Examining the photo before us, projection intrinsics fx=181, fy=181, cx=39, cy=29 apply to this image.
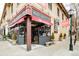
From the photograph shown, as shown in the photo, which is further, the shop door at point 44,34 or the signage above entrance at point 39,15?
the shop door at point 44,34

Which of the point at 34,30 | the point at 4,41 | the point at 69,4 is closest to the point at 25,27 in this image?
the point at 34,30

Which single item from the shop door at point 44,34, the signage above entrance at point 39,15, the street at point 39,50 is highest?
the signage above entrance at point 39,15

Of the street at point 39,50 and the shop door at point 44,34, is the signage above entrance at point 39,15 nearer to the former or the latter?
the shop door at point 44,34

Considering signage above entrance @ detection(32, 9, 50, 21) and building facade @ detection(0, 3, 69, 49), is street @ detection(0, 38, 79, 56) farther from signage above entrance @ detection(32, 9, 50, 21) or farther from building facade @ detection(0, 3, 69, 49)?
signage above entrance @ detection(32, 9, 50, 21)

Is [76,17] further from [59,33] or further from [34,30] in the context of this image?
[34,30]

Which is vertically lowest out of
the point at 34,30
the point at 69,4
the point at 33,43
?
the point at 33,43

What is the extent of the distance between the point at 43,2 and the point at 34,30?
50 centimetres

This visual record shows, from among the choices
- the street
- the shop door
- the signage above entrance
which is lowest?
the street

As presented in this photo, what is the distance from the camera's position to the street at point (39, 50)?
2.95 metres

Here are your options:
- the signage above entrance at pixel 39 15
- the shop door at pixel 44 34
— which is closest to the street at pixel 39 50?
the shop door at pixel 44 34

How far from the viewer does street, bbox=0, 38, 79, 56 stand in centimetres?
295

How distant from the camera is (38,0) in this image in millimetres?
3029

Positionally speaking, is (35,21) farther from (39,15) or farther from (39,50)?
(39,50)

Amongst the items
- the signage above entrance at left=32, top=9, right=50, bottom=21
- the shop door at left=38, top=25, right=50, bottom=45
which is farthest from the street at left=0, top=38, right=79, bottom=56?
the signage above entrance at left=32, top=9, right=50, bottom=21
